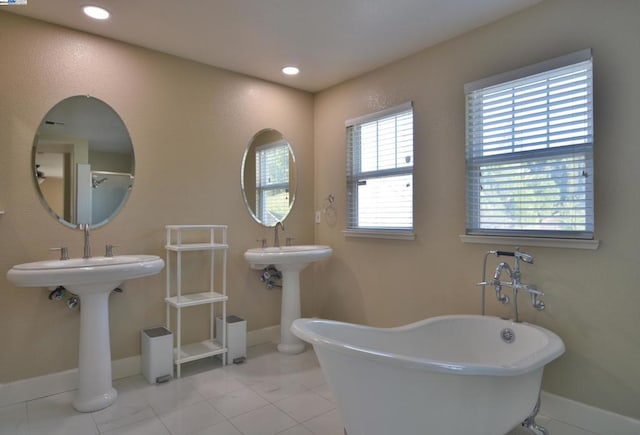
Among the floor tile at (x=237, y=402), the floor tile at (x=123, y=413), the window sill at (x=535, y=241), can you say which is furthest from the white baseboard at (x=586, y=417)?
the floor tile at (x=123, y=413)

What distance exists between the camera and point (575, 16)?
2160 mm

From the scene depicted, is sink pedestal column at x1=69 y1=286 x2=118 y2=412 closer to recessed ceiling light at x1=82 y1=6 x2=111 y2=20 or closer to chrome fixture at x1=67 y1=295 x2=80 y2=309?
chrome fixture at x1=67 y1=295 x2=80 y2=309

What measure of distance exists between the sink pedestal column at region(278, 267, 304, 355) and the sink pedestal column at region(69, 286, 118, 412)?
1.37 metres

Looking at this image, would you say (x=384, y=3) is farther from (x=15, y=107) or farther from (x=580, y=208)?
(x=15, y=107)

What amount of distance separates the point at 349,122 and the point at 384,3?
1.35 meters

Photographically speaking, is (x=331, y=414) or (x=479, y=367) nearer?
(x=479, y=367)

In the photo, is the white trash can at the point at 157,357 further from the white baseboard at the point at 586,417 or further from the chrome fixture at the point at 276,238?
the white baseboard at the point at 586,417

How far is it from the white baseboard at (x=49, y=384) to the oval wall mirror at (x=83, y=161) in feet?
3.26

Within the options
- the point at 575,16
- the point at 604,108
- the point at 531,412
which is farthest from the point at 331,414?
the point at 575,16

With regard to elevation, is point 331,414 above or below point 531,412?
below

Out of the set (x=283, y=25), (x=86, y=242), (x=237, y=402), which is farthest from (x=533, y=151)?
(x=86, y=242)

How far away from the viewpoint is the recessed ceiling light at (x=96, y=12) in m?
2.32

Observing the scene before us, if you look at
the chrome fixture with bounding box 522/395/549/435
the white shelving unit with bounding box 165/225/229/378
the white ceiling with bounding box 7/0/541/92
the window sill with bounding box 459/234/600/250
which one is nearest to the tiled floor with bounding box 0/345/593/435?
the white shelving unit with bounding box 165/225/229/378

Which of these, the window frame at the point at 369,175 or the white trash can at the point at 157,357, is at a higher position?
the window frame at the point at 369,175
